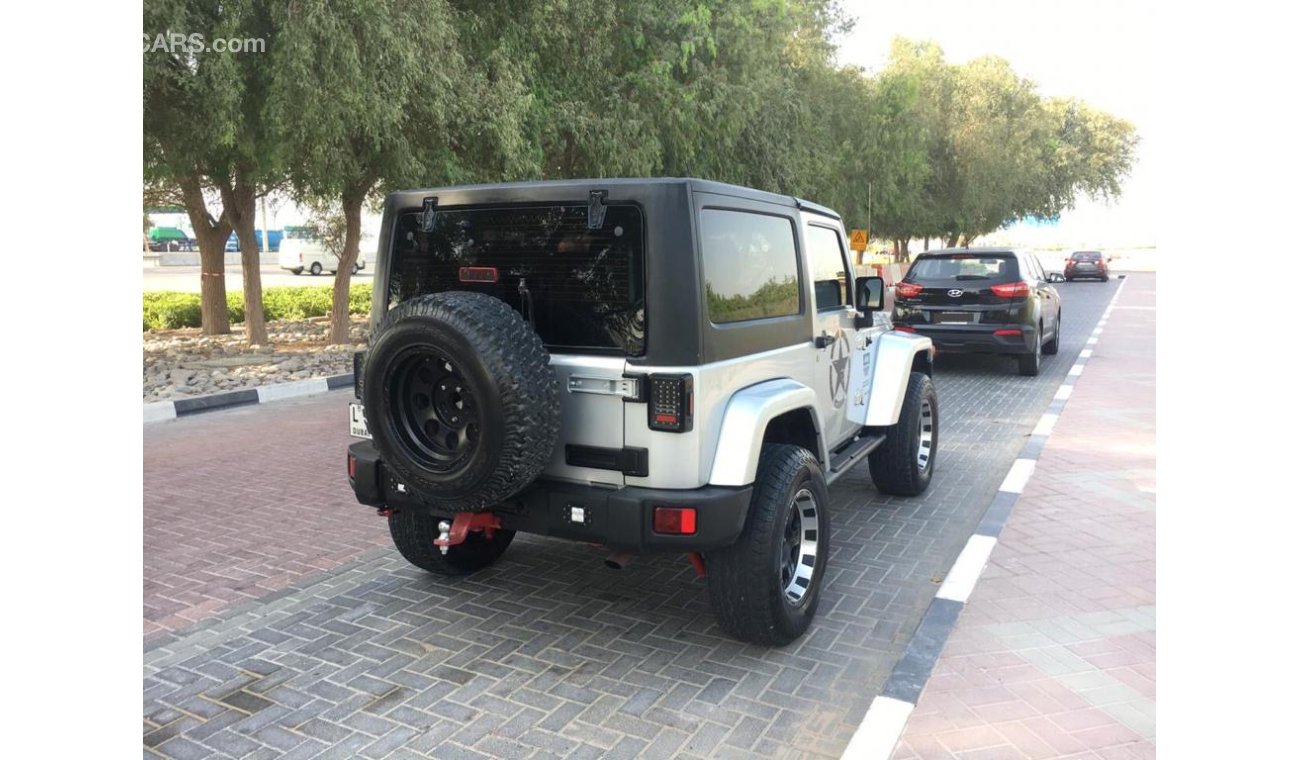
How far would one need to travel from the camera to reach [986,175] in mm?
32219

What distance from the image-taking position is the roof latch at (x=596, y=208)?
3789 mm

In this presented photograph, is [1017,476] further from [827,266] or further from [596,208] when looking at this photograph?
[596,208]

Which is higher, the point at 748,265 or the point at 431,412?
the point at 748,265

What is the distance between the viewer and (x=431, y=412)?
3848mm

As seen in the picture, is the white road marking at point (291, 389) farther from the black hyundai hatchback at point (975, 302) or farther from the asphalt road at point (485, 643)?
the black hyundai hatchback at point (975, 302)

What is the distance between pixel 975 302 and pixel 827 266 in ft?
23.3

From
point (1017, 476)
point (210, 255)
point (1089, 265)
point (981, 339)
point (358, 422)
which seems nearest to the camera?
point (358, 422)

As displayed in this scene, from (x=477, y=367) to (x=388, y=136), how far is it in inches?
318

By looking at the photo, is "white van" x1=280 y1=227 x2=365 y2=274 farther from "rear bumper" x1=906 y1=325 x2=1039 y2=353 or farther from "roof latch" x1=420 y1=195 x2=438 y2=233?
"roof latch" x1=420 y1=195 x2=438 y2=233

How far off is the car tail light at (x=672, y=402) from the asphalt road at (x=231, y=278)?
72.1ft

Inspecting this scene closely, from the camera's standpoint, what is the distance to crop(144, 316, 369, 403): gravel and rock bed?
11.3 meters

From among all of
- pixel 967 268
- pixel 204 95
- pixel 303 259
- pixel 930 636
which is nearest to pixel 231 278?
pixel 303 259

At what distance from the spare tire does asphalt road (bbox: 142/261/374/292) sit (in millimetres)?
21380

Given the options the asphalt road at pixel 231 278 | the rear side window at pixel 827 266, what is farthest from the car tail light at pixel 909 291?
the asphalt road at pixel 231 278
